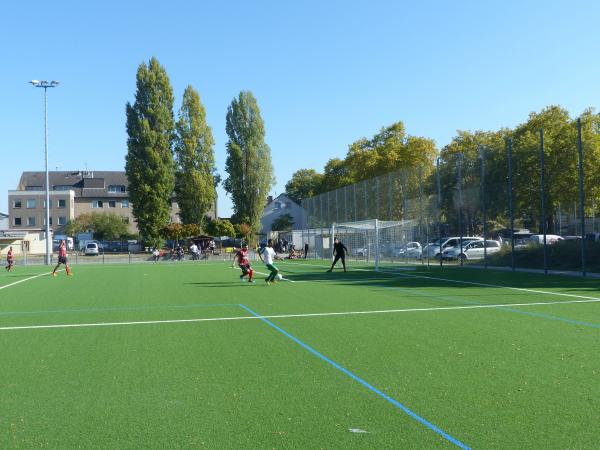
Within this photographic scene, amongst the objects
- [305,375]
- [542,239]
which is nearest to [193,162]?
[542,239]

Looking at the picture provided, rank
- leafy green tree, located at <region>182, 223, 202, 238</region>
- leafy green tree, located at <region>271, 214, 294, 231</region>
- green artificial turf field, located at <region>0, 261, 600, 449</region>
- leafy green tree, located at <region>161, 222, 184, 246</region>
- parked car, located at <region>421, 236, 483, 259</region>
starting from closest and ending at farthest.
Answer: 1. green artificial turf field, located at <region>0, 261, 600, 449</region>
2. parked car, located at <region>421, 236, 483, 259</region>
3. leafy green tree, located at <region>161, 222, 184, 246</region>
4. leafy green tree, located at <region>182, 223, 202, 238</region>
5. leafy green tree, located at <region>271, 214, 294, 231</region>

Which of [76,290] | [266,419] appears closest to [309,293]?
[76,290]

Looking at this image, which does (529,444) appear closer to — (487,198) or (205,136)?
(487,198)

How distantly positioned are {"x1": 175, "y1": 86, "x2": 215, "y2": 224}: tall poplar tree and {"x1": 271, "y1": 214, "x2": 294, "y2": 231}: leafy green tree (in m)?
27.6

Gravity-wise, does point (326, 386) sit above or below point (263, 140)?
below

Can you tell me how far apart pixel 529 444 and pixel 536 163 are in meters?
27.6

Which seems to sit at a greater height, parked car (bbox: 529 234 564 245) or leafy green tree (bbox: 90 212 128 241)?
leafy green tree (bbox: 90 212 128 241)

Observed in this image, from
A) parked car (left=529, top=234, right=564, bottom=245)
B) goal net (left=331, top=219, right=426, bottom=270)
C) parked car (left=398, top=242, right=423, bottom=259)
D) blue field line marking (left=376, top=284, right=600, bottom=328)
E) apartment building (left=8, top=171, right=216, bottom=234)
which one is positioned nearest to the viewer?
blue field line marking (left=376, top=284, right=600, bottom=328)

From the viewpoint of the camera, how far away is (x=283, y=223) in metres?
98.1

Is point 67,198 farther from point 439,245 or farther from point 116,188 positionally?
point 439,245

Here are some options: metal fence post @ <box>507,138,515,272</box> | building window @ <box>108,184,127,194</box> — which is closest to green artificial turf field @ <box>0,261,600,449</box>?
metal fence post @ <box>507,138,515,272</box>

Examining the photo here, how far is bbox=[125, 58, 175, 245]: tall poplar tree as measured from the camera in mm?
65688

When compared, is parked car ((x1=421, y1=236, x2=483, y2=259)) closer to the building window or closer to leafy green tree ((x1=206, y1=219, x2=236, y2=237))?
leafy green tree ((x1=206, y1=219, x2=236, y2=237))

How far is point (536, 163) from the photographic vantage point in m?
30.3
